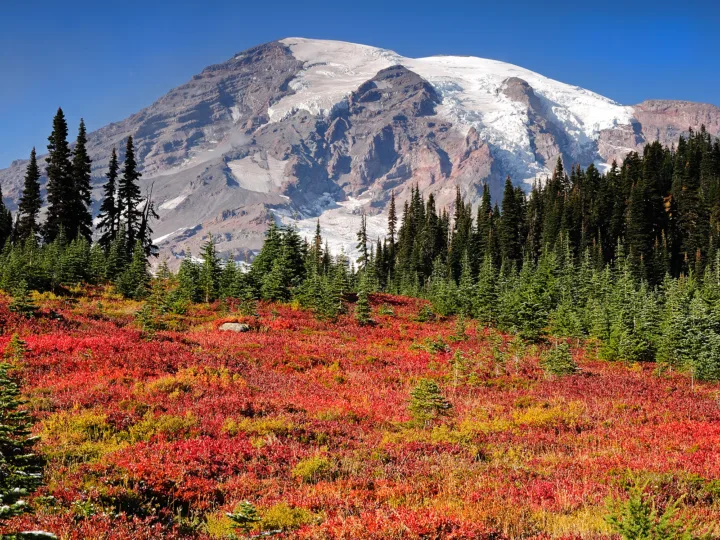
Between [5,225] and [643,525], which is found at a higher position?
[5,225]

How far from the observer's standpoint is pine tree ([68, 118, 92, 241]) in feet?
169

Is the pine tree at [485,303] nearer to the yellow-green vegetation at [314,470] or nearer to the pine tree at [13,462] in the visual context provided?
the yellow-green vegetation at [314,470]

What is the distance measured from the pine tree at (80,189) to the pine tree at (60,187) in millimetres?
236

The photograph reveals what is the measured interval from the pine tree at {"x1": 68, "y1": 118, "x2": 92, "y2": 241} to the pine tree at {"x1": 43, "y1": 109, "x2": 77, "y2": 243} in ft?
0.77

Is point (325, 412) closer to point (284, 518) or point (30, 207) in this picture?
point (284, 518)

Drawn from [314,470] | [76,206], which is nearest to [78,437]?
[314,470]

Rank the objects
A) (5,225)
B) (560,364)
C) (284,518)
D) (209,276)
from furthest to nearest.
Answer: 1. (5,225)
2. (209,276)
3. (560,364)
4. (284,518)

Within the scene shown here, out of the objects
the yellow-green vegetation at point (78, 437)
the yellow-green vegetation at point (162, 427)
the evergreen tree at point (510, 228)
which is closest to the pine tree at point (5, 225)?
the yellow-green vegetation at point (78, 437)

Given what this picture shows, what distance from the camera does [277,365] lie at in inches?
778

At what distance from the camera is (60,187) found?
50.5 meters

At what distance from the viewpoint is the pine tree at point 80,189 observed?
51406 mm

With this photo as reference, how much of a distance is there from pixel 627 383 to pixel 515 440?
10622 millimetres

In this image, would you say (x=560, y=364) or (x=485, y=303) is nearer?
(x=560, y=364)

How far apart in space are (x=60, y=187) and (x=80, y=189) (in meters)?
2.54
